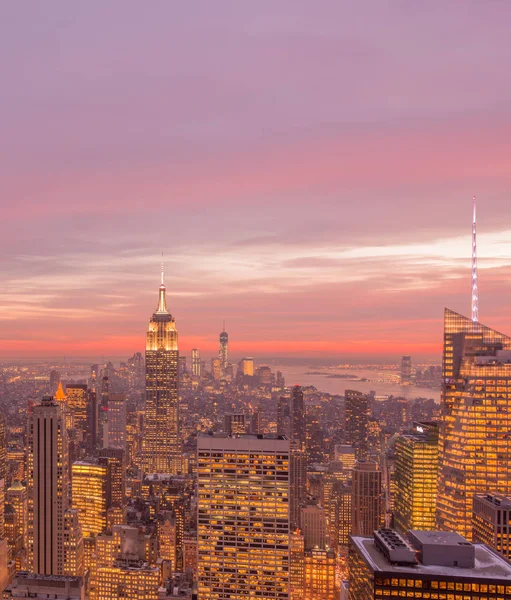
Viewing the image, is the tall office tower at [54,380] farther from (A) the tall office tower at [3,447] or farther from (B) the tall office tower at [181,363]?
(B) the tall office tower at [181,363]

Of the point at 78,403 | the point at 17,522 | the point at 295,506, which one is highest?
the point at 78,403

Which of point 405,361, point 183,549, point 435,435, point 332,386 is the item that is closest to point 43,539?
point 183,549

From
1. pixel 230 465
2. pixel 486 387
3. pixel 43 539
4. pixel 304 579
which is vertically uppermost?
pixel 486 387

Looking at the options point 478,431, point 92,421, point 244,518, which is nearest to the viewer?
point 244,518

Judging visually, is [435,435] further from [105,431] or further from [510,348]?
[105,431]

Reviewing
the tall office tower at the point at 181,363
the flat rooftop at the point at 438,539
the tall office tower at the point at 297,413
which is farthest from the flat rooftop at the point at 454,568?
the tall office tower at the point at 181,363

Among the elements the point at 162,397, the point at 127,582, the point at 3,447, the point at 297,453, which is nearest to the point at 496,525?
the point at 127,582

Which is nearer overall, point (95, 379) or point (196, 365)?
point (95, 379)

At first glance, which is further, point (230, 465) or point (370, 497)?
point (370, 497)

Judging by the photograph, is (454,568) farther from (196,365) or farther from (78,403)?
(196,365)
